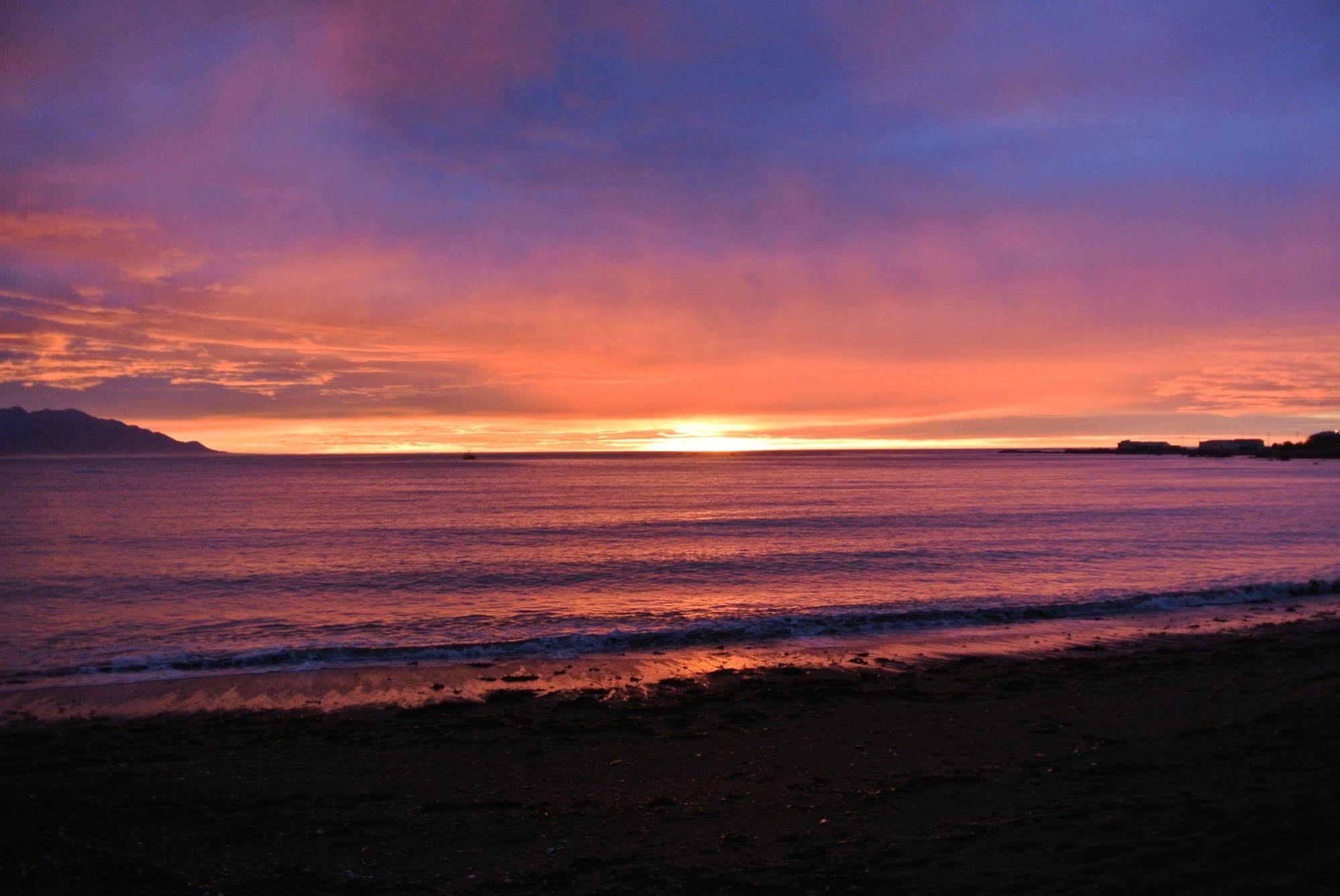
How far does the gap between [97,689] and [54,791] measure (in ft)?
21.6

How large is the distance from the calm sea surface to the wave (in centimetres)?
9

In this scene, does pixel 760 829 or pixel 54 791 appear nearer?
pixel 760 829

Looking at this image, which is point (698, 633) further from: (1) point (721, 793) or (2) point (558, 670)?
(1) point (721, 793)

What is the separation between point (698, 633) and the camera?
19.8 metres

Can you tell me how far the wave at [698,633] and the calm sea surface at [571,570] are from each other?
3.4 inches

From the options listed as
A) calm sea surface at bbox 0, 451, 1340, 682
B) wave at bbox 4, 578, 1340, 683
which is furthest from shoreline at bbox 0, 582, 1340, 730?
calm sea surface at bbox 0, 451, 1340, 682

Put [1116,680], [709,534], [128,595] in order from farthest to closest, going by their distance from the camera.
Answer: [709,534], [128,595], [1116,680]

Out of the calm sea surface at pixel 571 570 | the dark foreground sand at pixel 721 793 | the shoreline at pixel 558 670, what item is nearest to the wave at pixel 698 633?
the calm sea surface at pixel 571 570

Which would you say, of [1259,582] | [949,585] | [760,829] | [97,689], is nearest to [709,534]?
[949,585]

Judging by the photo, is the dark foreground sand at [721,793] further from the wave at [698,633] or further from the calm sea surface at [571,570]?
the calm sea surface at [571,570]

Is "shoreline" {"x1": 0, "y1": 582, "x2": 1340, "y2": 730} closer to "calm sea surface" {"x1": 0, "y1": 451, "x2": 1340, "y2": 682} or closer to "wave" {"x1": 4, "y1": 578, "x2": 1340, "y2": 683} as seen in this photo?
"wave" {"x1": 4, "y1": 578, "x2": 1340, "y2": 683}

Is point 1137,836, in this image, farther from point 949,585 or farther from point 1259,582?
point 1259,582

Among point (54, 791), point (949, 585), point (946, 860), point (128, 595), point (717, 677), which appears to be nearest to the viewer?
point (946, 860)

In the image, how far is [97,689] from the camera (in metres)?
15.0
